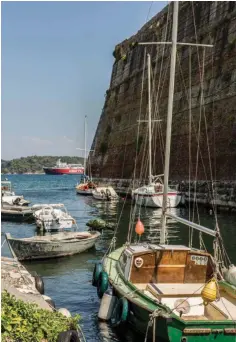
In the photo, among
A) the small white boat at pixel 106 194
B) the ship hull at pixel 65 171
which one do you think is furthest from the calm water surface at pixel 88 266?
the ship hull at pixel 65 171

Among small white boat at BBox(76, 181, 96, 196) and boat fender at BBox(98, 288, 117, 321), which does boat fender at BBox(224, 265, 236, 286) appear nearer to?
boat fender at BBox(98, 288, 117, 321)

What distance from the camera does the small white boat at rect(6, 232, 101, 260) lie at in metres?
17.4

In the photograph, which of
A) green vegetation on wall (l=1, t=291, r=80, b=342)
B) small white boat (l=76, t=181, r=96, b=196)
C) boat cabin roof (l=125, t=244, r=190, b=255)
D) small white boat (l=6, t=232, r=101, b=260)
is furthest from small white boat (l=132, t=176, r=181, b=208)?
green vegetation on wall (l=1, t=291, r=80, b=342)

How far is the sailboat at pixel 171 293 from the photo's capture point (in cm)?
815

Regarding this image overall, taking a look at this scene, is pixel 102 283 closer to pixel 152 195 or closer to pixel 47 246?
pixel 47 246

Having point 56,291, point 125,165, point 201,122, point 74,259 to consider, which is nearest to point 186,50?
point 201,122

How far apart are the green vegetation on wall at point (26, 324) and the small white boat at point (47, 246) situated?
10283mm

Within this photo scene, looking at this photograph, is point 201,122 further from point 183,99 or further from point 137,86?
point 137,86

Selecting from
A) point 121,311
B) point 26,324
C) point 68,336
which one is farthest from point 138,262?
point 26,324

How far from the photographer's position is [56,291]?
13914 millimetres

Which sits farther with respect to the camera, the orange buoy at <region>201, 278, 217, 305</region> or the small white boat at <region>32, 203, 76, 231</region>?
the small white boat at <region>32, 203, 76, 231</region>

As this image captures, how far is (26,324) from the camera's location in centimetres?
655

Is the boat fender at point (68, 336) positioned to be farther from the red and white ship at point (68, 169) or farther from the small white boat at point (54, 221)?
the red and white ship at point (68, 169)

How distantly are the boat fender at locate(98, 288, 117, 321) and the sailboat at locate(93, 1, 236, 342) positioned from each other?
2 cm
